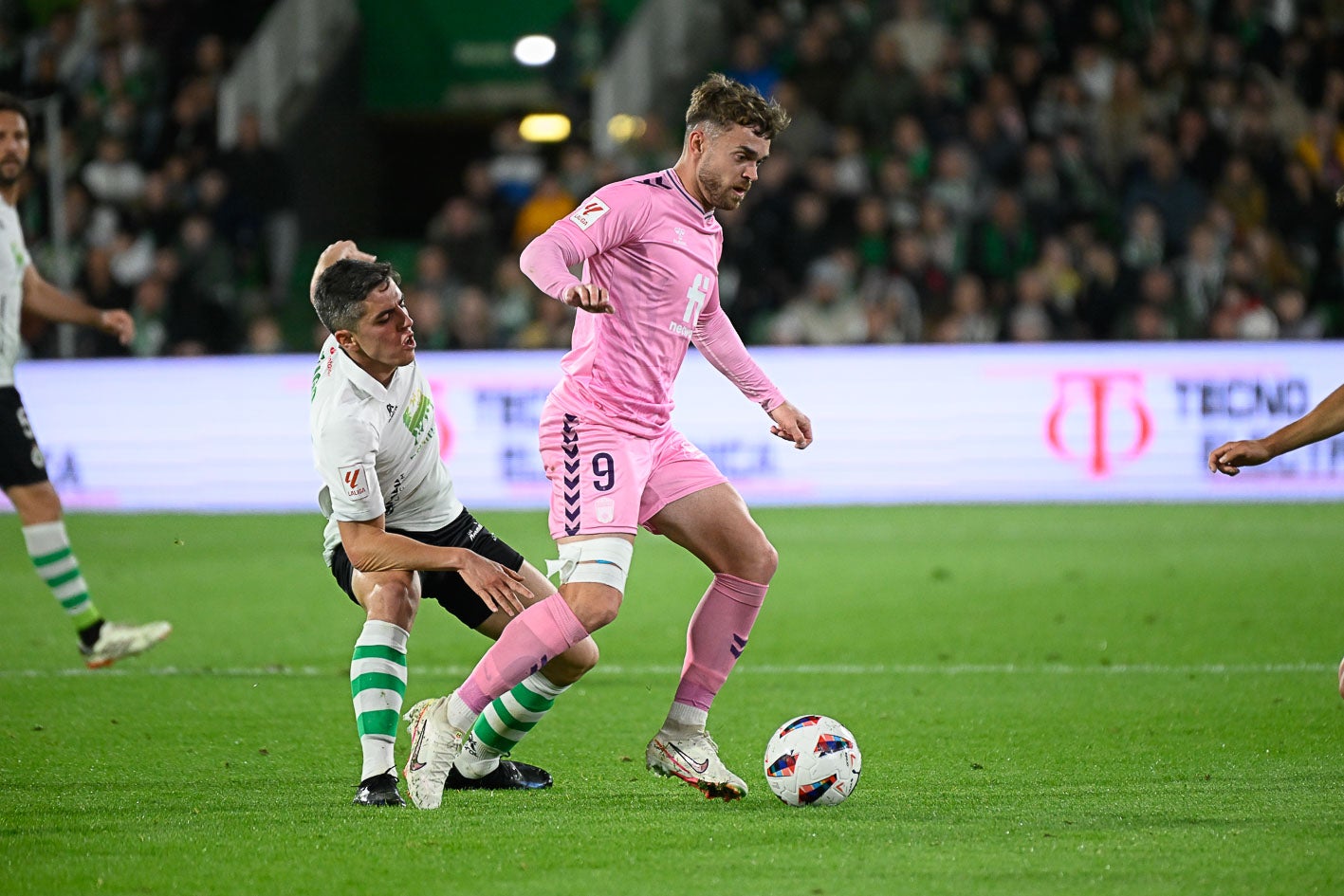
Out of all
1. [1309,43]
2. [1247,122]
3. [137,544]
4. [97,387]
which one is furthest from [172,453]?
[1309,43]

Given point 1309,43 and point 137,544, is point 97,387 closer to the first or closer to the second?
point 137,544

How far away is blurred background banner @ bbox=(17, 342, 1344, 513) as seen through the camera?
522 inches

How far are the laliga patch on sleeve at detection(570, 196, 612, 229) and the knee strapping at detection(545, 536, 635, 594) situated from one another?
884 mm

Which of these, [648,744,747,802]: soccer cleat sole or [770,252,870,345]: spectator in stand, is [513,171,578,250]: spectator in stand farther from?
[648,744,747,802]: soccer cleat sole

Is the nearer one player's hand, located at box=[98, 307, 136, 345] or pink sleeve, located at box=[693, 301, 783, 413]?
pink sleeve, located at box=[693, 301, 783, 413]

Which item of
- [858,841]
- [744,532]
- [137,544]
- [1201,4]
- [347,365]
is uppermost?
[1201,4]

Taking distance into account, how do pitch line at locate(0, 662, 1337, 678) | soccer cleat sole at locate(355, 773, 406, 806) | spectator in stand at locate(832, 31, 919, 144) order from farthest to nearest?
spectator in stand at locate(832, 31, 919, 144), pitch line at locate(0, 662, 1337, 678), soccer cleat sole at locate(355, 773, 406, 806)

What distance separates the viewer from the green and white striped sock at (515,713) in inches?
203

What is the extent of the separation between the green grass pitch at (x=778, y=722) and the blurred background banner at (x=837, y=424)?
70.8 inches

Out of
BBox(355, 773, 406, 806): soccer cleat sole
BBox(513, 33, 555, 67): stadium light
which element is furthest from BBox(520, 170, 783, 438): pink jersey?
BBox(513, 33, 555, 67): stadium light

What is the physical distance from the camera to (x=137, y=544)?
40.4 feet

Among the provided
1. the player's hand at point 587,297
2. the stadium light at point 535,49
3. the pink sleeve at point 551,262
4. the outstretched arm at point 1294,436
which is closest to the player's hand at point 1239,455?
the outstretched arm at point 1294,436

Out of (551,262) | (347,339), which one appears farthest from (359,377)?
(551,262)

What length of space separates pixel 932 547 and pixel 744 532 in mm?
6630
